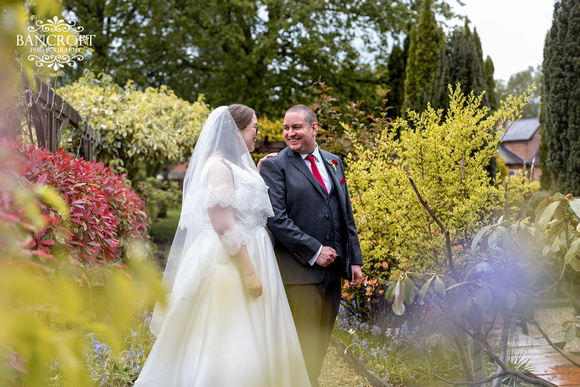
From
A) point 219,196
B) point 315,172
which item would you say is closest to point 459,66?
point 315,172

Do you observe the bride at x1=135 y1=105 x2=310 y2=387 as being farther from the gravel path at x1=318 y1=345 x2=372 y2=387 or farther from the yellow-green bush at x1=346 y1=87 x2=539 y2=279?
the gravel path at x1=318 y1=345 x2=372 y2=387

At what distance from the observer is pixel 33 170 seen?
2936 millimetres

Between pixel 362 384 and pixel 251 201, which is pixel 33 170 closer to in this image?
pixel 251 201

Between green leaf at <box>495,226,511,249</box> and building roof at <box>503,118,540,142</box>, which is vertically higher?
building roof at <box>503,118,540,142</box>

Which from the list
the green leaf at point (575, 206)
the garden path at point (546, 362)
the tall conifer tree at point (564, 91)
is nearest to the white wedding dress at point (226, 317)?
the green leaf at point (575, 206)

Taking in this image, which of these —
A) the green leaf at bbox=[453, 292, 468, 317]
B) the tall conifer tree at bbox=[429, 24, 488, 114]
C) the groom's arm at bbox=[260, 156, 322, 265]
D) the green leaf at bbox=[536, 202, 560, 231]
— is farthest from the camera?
the tall conifer tree at bbox=[429, 24, 488, 114]

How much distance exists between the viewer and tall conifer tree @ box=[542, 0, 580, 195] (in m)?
6.93

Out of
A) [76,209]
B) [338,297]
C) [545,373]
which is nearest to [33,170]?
[76,209]

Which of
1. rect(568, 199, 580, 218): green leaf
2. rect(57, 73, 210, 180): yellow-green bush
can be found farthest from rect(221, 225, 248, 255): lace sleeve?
rect(57, 73, 210, 180): yellow-green bush

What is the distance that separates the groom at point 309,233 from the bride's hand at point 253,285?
1.28 feet

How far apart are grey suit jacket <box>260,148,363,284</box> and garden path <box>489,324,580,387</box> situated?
2.05 metres

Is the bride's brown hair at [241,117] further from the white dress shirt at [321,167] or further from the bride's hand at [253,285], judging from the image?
the bride's hand at [253,285]

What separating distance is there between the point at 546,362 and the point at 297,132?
10.6 ft

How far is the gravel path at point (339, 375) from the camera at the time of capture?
435cm
